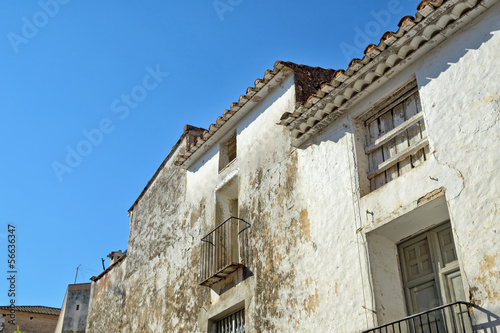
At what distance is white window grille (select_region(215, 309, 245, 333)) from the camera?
11.0 meters

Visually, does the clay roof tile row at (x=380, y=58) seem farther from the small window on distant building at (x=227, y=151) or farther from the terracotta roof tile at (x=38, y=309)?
the terracotta roof tile at (x=38, y=309)

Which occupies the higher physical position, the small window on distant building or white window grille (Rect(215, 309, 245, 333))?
the small window on distant building

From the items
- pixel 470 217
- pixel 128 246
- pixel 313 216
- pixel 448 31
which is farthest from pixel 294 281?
pixel 128 246

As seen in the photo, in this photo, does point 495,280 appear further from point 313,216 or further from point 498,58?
→ point 313,216

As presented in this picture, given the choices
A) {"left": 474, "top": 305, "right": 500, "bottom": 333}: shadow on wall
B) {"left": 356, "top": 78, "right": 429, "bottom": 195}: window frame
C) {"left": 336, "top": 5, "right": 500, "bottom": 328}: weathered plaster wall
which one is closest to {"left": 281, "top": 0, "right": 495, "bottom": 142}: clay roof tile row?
{"left": 336, "top": 5, "right": 500, "bottom": 328}: weathered plaster wall

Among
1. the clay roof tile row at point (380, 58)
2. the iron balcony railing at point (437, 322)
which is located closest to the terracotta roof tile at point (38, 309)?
the clay roof tile row at point (380, 58)

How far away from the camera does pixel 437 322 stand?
760 centimetres

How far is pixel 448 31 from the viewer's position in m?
8.17

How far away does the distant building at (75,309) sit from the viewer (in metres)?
20.7

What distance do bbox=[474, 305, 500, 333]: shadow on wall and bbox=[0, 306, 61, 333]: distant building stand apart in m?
25.3

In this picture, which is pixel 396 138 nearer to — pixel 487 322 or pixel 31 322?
pixel 487 322

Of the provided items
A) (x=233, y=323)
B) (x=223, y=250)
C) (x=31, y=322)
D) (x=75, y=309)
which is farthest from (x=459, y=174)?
(x=31, y=322)

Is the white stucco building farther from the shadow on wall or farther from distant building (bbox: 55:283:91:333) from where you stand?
distant building (bbox: 55:283:91:333)

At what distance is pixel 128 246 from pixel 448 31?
1135cm
